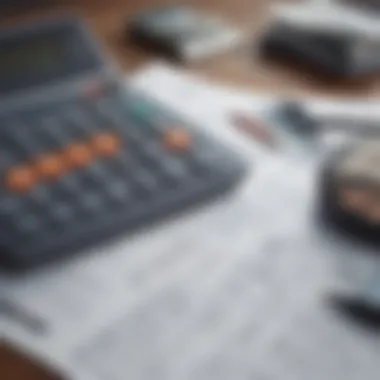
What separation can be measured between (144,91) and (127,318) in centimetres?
26

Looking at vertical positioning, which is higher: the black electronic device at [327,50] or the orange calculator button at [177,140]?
the black electronic device at [327,50]

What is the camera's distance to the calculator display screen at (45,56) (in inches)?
24.7

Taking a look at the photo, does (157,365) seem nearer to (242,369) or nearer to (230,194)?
(242,369)

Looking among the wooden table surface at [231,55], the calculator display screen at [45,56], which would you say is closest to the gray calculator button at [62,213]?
the calculator display screen at [45,56]

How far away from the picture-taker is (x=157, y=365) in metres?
0.46

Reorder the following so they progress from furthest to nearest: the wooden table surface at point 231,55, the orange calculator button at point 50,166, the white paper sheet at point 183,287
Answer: the wooden table surface at point 231,55, the orange calculator button at point 50,166, the white paper sheet at point 183,287

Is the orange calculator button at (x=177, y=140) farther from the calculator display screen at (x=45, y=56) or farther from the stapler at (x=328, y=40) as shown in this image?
the stapler at (x=328, y=40)

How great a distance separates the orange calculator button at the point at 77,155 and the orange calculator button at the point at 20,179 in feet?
0.09

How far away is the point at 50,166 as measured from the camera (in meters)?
0.57

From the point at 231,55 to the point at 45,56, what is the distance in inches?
8.0

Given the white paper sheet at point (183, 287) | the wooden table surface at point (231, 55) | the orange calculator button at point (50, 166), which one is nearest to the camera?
the white paper sheet at point (183, 287)

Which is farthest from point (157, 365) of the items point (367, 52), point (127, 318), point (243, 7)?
point (243, 7)

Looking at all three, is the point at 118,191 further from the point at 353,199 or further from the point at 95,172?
the point at 353,199

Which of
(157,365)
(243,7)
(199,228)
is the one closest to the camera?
(157,365)
